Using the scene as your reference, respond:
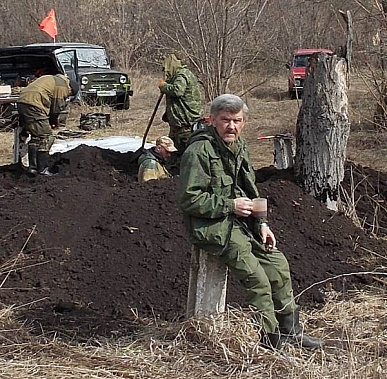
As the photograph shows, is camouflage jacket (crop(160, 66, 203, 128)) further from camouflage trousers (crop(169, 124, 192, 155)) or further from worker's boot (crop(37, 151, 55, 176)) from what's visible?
worker's boot (crop(37, 151, 55, 176))

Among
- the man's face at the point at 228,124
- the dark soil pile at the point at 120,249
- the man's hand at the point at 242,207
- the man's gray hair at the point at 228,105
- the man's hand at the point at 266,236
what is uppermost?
the man's gray hair at the point at 228,105

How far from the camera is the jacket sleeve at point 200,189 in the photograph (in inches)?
153

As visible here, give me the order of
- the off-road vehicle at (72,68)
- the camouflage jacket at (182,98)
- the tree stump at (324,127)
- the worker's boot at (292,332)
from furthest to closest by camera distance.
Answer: the off-road vehicle at (72,68), the camouflage jacket at (182,98), the tree stump at (324,127), the worker's boot at (292,332)

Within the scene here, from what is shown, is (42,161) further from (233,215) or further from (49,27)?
(49,27)

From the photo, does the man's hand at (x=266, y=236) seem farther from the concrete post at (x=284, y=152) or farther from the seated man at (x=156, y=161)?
the concrete post at (x=284, y=152)

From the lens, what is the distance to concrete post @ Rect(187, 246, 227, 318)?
13.8 feet

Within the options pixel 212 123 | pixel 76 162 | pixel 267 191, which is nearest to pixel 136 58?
pixel 76 162

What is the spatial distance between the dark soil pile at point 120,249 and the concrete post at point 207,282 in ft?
2.63

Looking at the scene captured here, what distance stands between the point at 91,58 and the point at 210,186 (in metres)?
15.9

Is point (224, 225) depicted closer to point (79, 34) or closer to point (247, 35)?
point (247, 35)

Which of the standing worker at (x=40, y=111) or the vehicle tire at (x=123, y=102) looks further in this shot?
the vehicle tire at (x=123, y=102)

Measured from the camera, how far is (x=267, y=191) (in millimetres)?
6867

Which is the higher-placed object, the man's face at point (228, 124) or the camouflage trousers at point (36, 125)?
the man's face at point (228, 124)

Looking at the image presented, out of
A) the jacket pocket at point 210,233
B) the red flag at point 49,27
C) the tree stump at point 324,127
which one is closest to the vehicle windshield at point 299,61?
the red flag at point 49,27
